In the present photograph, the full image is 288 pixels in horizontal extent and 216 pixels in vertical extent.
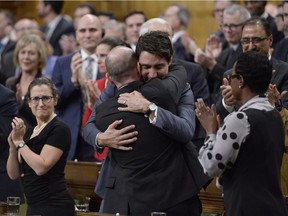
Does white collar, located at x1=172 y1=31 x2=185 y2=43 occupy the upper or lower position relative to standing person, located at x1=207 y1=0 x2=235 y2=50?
lower

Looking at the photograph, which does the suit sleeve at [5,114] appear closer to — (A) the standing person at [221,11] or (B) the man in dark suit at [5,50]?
(B) the man in dark suit at [5,50]

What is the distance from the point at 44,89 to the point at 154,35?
32.6 inches

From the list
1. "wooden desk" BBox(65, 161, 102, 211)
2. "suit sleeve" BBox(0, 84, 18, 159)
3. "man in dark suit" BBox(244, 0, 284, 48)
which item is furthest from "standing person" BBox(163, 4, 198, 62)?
"suit sleeve" BBox(0, 84, 18, 159)

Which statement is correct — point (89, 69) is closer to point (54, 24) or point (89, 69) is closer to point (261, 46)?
point (261, 46)

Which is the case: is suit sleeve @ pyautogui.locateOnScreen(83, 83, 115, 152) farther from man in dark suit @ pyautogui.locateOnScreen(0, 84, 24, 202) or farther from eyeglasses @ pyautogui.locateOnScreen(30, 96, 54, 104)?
man in dark suit @ pyautogui.locateOnScreen(0, 84, 24, 202)

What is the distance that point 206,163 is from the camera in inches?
143

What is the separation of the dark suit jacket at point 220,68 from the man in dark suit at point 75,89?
83 cm

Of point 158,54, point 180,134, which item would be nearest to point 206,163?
point 180,134

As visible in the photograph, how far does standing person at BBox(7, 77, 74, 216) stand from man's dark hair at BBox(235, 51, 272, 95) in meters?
1.23

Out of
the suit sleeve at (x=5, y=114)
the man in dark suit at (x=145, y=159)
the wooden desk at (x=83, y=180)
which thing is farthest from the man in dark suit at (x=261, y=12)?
the man in dark suit at (x=145, y=159)

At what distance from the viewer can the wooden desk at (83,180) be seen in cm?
554

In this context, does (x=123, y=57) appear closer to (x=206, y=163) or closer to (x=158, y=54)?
(x=158, y=54)

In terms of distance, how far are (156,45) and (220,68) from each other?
6.79ft

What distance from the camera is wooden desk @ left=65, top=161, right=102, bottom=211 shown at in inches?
218
